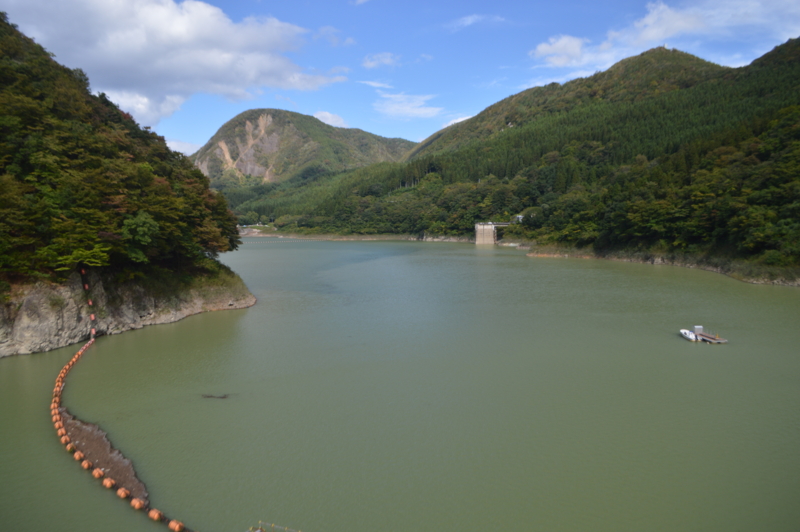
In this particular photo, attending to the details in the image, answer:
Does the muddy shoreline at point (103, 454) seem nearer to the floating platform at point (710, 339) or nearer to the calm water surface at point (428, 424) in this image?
the calm water surface at point (428, 424)

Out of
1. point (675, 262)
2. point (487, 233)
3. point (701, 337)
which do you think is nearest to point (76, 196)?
point (701, 337)

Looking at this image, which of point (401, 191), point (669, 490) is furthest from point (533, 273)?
point (401, 191)

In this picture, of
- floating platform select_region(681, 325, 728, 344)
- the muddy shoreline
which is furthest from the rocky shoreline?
the muddy shoreline

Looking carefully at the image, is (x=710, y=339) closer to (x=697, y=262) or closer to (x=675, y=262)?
(x=697, y=262)

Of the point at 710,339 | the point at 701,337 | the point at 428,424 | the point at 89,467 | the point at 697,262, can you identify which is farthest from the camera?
the point at 697,262

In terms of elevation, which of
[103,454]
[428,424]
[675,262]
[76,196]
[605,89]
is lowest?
[428,424]

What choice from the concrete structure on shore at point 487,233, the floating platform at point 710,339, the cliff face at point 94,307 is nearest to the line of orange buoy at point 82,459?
the cliff face at point 94,307

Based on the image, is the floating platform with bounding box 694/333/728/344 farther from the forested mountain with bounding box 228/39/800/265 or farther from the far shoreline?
the forested mountain with bounding box 228/39/800/265
